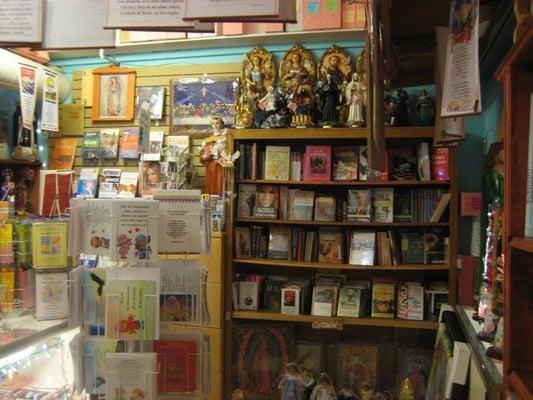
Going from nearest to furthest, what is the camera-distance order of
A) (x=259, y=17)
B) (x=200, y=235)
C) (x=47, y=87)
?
(x=259, y=17) → (x=200, y=235) → (x=47, y=87)

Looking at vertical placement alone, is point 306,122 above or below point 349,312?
above

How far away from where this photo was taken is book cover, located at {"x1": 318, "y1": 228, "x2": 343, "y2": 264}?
3.70 metres

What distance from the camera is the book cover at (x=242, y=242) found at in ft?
12.3

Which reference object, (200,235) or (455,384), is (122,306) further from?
(455,384)

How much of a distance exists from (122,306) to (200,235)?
0.43 meters

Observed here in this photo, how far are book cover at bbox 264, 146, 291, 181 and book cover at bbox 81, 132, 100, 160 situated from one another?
1.77 meters

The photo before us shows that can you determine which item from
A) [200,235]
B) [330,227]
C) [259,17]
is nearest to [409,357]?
[330,227]

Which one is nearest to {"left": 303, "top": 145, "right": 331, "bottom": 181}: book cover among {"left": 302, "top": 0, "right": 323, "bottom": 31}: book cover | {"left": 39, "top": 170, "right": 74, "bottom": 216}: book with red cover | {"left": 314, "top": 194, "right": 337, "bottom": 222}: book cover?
{"left": 314, "top": 194, "right": 337, "bottom": 222}: book cover

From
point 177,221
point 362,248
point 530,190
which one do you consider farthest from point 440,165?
point 530,190

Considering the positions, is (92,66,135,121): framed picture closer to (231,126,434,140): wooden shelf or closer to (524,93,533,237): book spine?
(231,126,434,140): wooden shelf

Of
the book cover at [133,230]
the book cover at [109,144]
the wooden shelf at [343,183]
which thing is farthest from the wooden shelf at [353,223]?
the book cover at [133,230]

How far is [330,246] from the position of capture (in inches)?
147

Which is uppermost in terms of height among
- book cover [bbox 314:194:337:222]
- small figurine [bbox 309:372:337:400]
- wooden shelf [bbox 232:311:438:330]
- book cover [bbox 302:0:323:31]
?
book cover [bbox 302:0:323:31]

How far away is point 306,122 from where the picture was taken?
11.8ft
